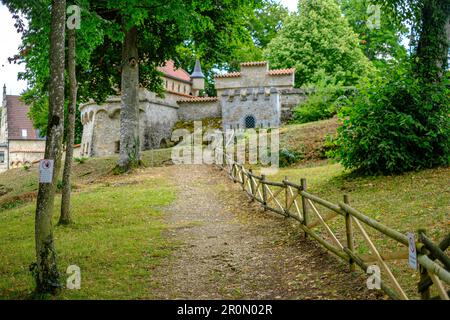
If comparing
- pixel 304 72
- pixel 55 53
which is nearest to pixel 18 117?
pixel 304 72

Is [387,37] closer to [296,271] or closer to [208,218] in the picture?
[208,218]

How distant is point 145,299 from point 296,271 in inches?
106

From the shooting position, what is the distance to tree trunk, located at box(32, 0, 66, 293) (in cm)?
661

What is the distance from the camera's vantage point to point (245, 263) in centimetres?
827

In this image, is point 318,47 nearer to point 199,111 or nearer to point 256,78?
point 256,78

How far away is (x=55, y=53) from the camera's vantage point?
275 inches

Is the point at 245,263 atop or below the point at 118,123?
below

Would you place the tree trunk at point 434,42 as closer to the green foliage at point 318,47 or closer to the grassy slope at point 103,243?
the grassy slope at point 103,243

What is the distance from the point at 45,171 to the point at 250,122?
2614 centimetres

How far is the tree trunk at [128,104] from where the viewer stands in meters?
21.1

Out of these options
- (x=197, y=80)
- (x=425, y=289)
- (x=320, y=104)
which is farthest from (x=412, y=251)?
(x=197, y=80)

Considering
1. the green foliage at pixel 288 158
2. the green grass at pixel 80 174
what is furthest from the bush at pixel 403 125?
the green grass at pixel 80 174

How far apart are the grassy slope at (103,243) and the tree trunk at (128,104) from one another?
387cm

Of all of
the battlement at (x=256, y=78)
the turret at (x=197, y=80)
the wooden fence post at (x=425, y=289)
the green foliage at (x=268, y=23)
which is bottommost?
the wooden fence post at (x=425, y=289)
